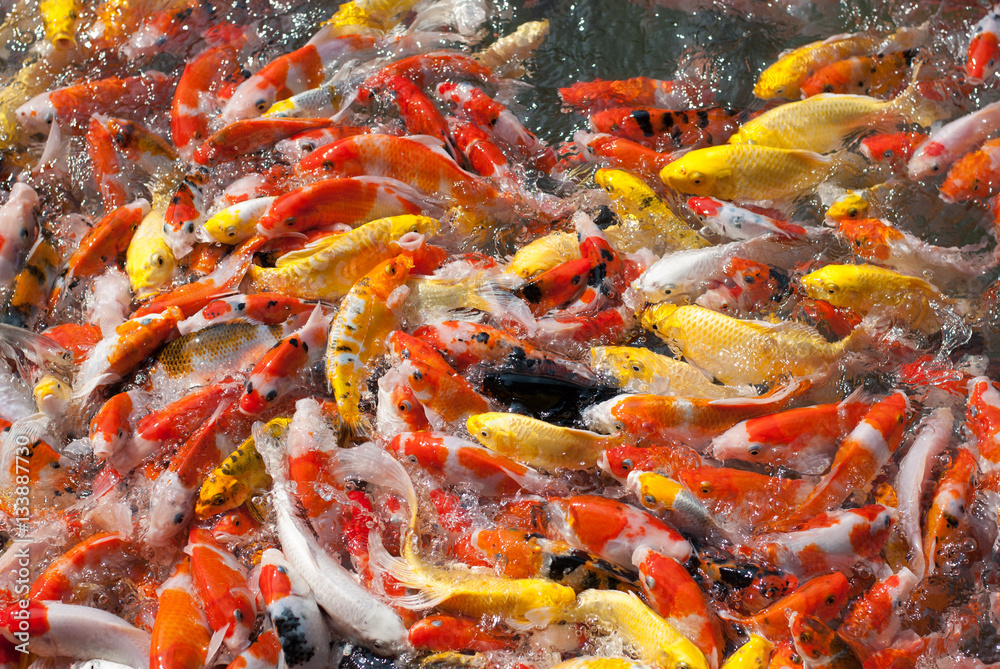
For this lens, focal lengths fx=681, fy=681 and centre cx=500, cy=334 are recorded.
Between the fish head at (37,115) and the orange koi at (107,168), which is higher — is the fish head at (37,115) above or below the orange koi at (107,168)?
above

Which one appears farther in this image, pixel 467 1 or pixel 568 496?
pixel 467 1

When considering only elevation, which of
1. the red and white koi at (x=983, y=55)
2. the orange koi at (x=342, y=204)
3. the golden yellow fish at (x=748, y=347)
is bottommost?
the golden yellow fish at (x=748, y=347)

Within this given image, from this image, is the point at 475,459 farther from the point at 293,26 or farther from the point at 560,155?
the point at 293,26

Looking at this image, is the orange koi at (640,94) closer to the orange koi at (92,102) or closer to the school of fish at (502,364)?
the school of fish at (502,364)

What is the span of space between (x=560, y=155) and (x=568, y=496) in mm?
1909

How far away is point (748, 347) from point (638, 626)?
120 centimetres

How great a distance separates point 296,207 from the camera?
315cm

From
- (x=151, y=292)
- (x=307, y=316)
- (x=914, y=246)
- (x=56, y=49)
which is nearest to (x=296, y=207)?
(x=307, y=316)

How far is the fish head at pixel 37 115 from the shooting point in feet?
13.1

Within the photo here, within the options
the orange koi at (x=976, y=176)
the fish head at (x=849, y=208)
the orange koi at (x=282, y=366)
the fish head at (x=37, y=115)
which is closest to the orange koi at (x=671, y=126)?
the fish head at (x=849, y=208)

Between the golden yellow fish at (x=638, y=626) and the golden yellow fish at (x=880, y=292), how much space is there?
5.13 ft

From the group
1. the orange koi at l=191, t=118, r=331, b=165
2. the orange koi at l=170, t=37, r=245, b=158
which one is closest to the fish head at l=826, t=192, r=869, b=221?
the orange koi at l=191, t=118, r=331, b=165

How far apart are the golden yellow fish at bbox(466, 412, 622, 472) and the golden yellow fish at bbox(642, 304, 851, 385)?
562mm

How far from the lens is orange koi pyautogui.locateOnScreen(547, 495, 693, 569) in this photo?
2.30 m
